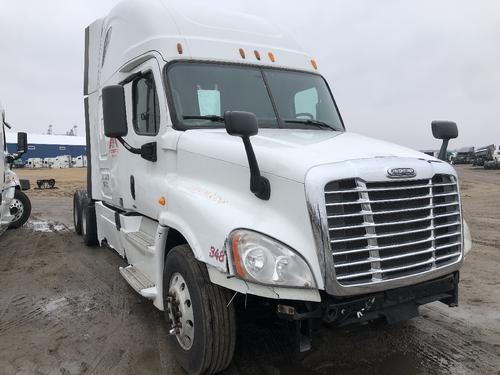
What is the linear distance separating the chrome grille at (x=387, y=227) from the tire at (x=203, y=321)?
0.92 meters

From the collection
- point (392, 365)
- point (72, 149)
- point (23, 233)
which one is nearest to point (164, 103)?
point (392, 365)

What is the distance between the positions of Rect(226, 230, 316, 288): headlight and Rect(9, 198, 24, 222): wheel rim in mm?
9681

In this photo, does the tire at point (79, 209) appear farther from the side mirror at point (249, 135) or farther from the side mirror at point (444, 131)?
the side mirror at point (444, 131)

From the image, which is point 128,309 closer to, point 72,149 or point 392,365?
point 392,365

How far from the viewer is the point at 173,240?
3969 mm

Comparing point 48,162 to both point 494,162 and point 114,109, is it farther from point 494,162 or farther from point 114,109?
point 114,109

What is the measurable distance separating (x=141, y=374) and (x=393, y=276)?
2.12m

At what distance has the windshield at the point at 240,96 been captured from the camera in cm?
411

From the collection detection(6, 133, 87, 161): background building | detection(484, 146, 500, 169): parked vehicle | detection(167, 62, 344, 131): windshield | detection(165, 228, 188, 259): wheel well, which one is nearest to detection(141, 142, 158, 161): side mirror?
detection(167, 62, 344, 131): windshield

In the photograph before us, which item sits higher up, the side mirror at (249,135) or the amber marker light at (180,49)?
the amber marker light at (180,49)

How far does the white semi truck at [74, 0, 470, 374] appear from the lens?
2863 mm

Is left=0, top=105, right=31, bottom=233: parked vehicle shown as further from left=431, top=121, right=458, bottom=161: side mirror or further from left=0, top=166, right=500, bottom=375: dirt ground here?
left=431, top=121, right=458, bottom=161: side mirror

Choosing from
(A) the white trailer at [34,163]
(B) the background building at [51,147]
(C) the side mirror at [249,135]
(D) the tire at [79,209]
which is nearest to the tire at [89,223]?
(D) the tire at [79,209]

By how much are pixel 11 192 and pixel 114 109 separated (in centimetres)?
740
